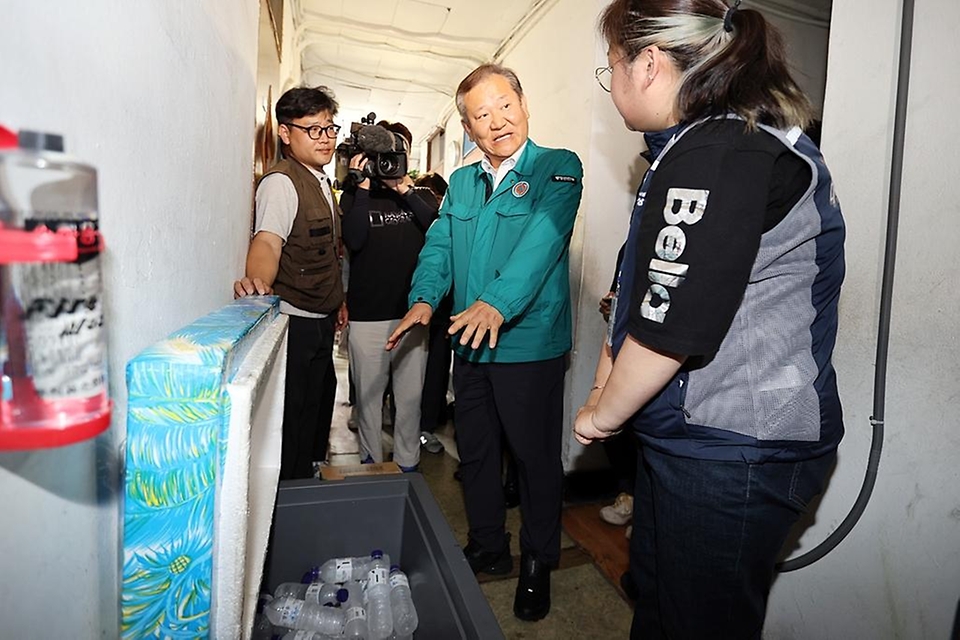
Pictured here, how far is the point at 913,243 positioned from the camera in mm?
957

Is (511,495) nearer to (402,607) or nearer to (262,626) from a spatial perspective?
(402,607)

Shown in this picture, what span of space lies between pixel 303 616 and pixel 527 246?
97 cm

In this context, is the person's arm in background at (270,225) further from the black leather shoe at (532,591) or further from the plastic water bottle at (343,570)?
the black leather shoe at (532,591)

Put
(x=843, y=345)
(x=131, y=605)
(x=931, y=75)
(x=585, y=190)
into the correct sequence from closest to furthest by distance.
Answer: (x=131, y=605) → (x=931, y=75) → (x=843, y=345) → (x=585, y=190)

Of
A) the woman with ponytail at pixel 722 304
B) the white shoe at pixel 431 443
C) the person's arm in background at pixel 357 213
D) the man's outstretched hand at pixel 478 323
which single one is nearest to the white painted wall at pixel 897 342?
the woman with ponytail at pixel 722 304

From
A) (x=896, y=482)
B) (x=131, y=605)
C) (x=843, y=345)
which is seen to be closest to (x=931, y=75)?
(x=843, y=345)

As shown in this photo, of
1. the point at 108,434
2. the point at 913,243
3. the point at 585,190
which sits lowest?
the point at 108,434

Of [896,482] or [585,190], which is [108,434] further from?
[585,190]

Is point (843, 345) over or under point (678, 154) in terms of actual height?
under

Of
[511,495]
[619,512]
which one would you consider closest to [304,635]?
[511,495]

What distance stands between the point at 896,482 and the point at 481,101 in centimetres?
130

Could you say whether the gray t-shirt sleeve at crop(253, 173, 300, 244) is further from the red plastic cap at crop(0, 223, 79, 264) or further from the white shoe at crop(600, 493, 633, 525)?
the white shoe at crop(600, 493, 633, 525)

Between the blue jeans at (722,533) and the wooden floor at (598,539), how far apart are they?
0.82 meters

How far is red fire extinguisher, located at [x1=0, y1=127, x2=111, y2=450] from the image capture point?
27 centimetres
